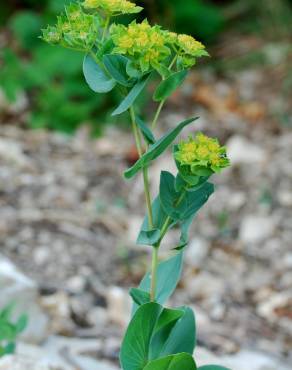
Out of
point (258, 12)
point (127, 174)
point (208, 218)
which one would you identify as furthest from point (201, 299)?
point (258, 12)

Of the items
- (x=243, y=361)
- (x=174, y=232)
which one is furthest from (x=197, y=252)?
(x=243, y=361)

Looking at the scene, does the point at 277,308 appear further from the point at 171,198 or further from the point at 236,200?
the point at 171,198

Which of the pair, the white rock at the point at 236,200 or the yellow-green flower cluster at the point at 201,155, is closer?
the yellow-green flower cluster at the point at 201,155

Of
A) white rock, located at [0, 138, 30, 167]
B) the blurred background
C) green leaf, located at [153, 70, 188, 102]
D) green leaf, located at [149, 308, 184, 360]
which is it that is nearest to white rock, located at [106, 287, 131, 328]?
the blurred background

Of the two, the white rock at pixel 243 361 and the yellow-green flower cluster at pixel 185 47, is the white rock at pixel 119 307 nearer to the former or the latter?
the white rock at pixel 243 361

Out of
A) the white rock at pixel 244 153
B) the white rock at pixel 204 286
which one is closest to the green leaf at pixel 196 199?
the white rock at pixel 204 286

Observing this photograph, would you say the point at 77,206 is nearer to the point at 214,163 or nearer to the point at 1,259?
the point at 1,259
